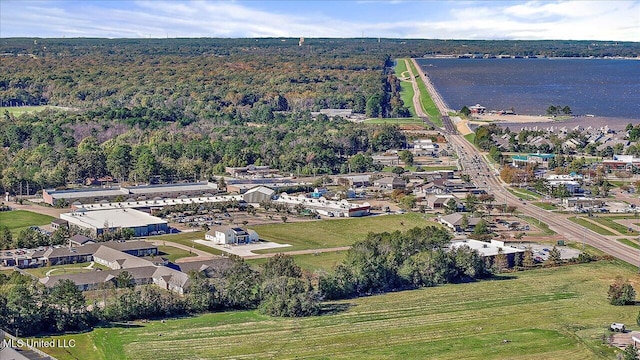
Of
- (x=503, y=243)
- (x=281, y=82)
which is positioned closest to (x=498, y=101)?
(x=281, y=82)

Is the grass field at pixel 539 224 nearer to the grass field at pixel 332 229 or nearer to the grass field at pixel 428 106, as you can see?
the grass field at pixel 332 229

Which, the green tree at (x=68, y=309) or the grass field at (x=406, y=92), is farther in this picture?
the grass field at (x=406, y=92)

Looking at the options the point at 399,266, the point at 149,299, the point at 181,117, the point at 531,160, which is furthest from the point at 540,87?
the point at 149,299

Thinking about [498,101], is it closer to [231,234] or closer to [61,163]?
[61,163]

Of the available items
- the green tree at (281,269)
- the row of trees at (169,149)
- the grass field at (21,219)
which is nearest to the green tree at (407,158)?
the row of trees at (169,149)

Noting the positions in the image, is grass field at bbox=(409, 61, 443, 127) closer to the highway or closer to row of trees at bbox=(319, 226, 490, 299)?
the highway

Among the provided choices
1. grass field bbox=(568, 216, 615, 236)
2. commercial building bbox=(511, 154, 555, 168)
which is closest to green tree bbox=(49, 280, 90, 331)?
grass field bbox=(568, 216, 615, 236)
